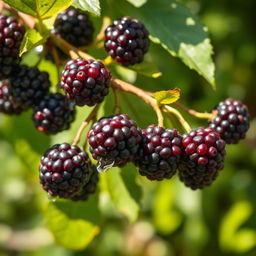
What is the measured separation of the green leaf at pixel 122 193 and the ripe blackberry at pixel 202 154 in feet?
2.75

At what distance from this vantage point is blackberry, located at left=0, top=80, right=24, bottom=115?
2.64 m

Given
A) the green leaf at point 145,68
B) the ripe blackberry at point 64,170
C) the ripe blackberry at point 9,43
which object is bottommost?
the ripe blackberry at point 64,170

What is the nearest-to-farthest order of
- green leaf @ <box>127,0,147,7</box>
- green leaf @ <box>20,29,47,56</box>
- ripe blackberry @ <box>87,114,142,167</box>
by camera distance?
1. ripe blackberry @ <box>87,114,142,167</box>
2. green leaf @ <box>20,29,47,56</box>
3. green leaf @ <box>127,0,147,7</box>

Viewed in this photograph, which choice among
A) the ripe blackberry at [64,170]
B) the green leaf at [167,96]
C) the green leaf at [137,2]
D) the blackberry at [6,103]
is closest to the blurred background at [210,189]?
the green leaf at [137,2]

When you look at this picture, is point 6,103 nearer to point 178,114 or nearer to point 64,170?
point 64,170

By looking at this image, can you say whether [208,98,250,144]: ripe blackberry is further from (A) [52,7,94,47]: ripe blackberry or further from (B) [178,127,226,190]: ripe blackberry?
(A) [52,7,94,47]: ripe blackberry

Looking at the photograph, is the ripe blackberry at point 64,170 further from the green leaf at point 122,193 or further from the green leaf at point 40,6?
the green leaf at point 122,193

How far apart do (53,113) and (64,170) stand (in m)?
0.32

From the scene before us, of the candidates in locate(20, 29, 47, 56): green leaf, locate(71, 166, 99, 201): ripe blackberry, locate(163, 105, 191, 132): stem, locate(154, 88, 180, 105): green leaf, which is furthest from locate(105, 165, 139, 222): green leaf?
locate(20, 29, 47, 56): green leaf

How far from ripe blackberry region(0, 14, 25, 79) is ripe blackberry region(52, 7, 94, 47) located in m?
0.31

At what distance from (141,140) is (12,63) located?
71 cm

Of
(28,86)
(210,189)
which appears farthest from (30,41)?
(210,189)

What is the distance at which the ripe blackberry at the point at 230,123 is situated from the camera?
2.54 meters

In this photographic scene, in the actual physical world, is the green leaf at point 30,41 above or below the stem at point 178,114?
above
